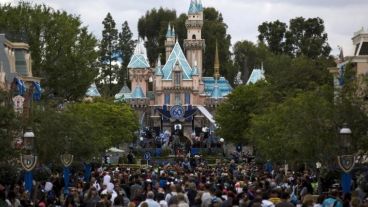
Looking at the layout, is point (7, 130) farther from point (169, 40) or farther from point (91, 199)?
point (169, 40)

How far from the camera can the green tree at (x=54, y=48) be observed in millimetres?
84062

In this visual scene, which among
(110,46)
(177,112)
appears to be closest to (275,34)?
(177,112)

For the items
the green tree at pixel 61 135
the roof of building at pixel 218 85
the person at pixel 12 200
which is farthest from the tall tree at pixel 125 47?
the person at pixel 12 200

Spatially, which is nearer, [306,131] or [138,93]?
[306,131]

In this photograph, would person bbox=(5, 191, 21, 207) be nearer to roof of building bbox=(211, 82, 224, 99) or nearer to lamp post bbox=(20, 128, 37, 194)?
lamp post bbox=(20, 128, 37, 194)

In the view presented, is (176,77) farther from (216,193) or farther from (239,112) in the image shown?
(216,193)

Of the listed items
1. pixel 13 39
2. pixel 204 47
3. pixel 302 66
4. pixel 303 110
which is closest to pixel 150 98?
pixel 204 47

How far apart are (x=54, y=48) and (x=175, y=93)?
81537 mm

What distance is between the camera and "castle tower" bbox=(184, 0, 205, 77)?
174375mm

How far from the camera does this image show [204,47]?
584 ft

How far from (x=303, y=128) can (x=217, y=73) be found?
12489 cm

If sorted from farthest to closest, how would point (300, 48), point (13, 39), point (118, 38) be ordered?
point (118, 38) → point (300, 48) → point (13, 39)

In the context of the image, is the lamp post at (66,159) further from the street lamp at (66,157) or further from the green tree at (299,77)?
the green tree at (299,77)

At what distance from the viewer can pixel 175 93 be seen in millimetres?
165875
